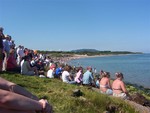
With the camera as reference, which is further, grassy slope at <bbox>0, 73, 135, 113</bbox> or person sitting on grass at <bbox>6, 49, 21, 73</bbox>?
person sitting on grass at <bbox>6, 49, 21, 73</bbox>

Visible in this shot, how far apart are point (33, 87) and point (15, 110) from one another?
21.4ft

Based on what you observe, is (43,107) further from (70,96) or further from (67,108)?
(70,96)

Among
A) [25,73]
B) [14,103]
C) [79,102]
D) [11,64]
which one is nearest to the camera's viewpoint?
[14,103]

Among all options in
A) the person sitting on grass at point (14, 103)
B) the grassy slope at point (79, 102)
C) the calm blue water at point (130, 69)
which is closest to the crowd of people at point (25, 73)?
the person sitting on grass at point (14, 103)

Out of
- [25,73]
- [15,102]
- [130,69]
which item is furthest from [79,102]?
[130,69]

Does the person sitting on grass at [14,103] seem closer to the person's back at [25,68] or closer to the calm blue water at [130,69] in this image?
the person's back at [25,68]

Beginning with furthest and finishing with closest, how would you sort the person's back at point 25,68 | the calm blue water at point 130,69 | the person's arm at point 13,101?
the calm blue water at point 130,69
the person's back at point 25,68
the person's arm at point 13,101

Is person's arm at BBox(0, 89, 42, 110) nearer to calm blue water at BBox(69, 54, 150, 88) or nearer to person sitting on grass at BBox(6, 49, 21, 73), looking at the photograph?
person sitting on grass at BBox(6, 49, 21, 73)

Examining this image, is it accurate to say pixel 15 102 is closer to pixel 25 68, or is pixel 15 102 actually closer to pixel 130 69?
pixel 25 68

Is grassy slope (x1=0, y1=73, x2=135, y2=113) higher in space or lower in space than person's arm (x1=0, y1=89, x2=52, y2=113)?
lower

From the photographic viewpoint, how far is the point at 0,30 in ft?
Result: 42.0

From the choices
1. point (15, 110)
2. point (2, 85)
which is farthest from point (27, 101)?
point (2, 85)

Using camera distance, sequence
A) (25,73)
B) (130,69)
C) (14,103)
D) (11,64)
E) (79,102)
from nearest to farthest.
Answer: (14,103), (79,102), (25,73), (11,64), (130,69)

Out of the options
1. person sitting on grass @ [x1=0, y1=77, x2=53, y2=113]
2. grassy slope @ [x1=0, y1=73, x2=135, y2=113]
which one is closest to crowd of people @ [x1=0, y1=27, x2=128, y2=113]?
person sitting on grass @ [x1=0, y1=77, x2=53, y2=113]
